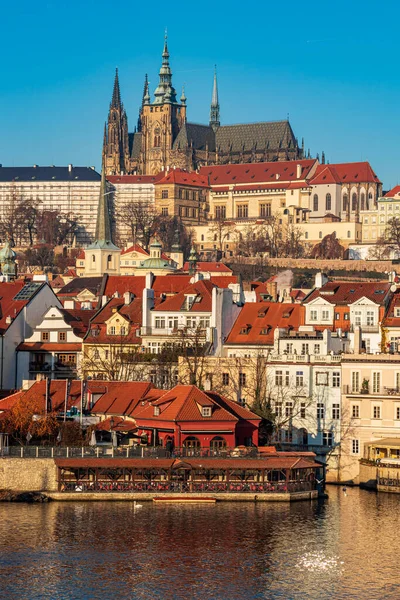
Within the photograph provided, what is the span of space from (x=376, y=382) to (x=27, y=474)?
16.4 metres

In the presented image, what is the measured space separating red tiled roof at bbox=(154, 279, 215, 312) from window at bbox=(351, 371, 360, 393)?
14394mm

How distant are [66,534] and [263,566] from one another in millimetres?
7685

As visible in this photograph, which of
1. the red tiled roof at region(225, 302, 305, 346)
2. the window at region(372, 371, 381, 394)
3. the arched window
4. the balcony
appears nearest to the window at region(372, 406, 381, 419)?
the window at region(372, 371, 381, 394)

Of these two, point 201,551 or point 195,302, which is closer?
point 201,551

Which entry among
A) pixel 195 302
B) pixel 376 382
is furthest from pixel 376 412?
pixel 195 302

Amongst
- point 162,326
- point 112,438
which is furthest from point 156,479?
point 162,326

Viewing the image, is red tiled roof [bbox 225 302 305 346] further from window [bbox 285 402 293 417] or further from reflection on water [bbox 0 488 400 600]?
reflection on water [bbox 0 488 400 600]

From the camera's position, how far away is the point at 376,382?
69.2m

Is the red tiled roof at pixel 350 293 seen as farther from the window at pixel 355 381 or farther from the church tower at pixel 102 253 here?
the church tower at pixel 102 253

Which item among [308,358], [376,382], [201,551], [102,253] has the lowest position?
[201,551]

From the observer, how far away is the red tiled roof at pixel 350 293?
82438 millimetres

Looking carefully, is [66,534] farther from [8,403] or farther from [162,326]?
[162,326]

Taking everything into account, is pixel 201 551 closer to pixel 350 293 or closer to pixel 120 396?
pixel 120 396

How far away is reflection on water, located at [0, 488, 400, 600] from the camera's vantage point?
49.2 m
